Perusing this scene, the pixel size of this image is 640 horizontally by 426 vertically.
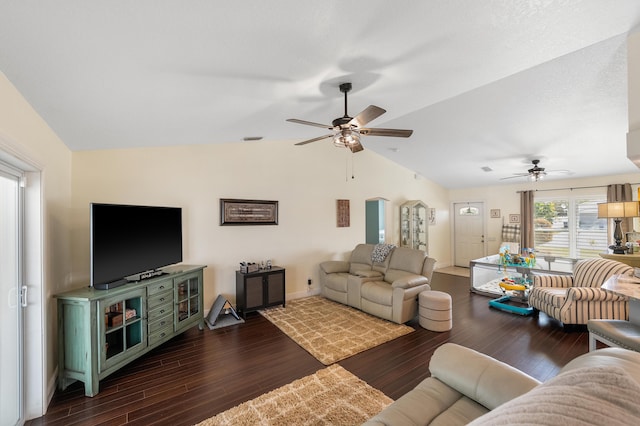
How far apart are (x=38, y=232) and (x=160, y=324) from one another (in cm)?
145

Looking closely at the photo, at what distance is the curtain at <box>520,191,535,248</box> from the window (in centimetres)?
15

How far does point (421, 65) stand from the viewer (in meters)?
2.13

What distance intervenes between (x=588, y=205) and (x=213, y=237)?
779 centimetres

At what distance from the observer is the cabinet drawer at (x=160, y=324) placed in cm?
283

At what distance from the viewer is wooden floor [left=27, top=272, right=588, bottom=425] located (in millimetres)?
2115

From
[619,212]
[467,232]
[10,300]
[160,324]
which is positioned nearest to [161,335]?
[160,324]

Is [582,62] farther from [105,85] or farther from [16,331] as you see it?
[16,331]

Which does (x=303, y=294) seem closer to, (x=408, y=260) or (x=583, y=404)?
(x=408, y=260)

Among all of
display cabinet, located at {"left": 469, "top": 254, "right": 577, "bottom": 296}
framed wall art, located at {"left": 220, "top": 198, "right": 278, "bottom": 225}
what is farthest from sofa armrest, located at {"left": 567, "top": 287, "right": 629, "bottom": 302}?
framed wall art, located at {"left": 220, "top": 198, "right": 278, "bottom": 225}

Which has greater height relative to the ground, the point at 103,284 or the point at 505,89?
the point at 505,89

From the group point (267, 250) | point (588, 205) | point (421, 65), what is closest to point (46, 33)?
point (421, 65)

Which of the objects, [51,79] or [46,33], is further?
[51,79]

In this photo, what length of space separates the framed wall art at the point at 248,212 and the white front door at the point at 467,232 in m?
5.90

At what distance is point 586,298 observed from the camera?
128 inches
